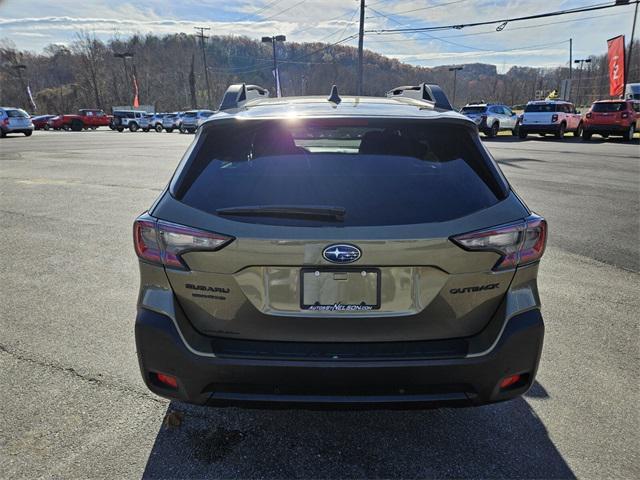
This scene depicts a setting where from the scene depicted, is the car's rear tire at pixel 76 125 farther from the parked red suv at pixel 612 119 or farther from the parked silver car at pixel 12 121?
the parked red suv at pixel 612 119

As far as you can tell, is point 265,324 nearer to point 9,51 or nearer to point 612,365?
point 612,365

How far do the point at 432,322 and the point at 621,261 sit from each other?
15.6ft

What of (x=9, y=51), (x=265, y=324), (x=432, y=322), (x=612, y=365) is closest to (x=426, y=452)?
(x=432, y=322)

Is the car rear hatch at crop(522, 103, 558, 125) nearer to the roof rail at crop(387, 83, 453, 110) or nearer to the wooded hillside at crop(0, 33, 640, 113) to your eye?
the roof rail at crop(387, 83, 453, 110)

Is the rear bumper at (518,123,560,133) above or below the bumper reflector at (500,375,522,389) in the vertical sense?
above

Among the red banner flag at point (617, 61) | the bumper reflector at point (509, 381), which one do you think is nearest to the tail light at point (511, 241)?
the bumper reflector at point (509, 381)

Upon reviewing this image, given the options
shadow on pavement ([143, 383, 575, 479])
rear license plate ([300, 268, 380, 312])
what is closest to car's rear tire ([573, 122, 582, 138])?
shadow on pavement ([143, 383, 575, 479])

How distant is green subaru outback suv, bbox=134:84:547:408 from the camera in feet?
6.53

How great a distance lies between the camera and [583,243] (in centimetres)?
634

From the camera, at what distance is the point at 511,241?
2.06 metres

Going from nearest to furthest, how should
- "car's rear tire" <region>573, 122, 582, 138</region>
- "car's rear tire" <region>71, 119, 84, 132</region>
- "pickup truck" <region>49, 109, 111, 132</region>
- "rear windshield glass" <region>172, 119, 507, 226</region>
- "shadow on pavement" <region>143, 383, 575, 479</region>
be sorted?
1. "rear windshield glass" <region>172, 119, 507, 226</region>
2. "shadow on pavement" <region>143, 383, 575, 479</region>
3. "car's rear tire" <region>573, 122, 582, 138</region>
4. "pickup truck" <region>49, 109, 111, 132</region>
5. "car's rear tire" <region>71, 119, 84, 132</region>

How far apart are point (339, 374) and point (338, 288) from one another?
370mm

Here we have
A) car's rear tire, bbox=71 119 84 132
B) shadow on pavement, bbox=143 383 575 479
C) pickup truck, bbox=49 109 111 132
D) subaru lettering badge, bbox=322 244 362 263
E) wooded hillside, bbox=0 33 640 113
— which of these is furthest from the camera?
wooded hillside, bbox=0 33 640 113

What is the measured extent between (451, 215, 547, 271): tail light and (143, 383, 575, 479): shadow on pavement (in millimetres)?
1073
